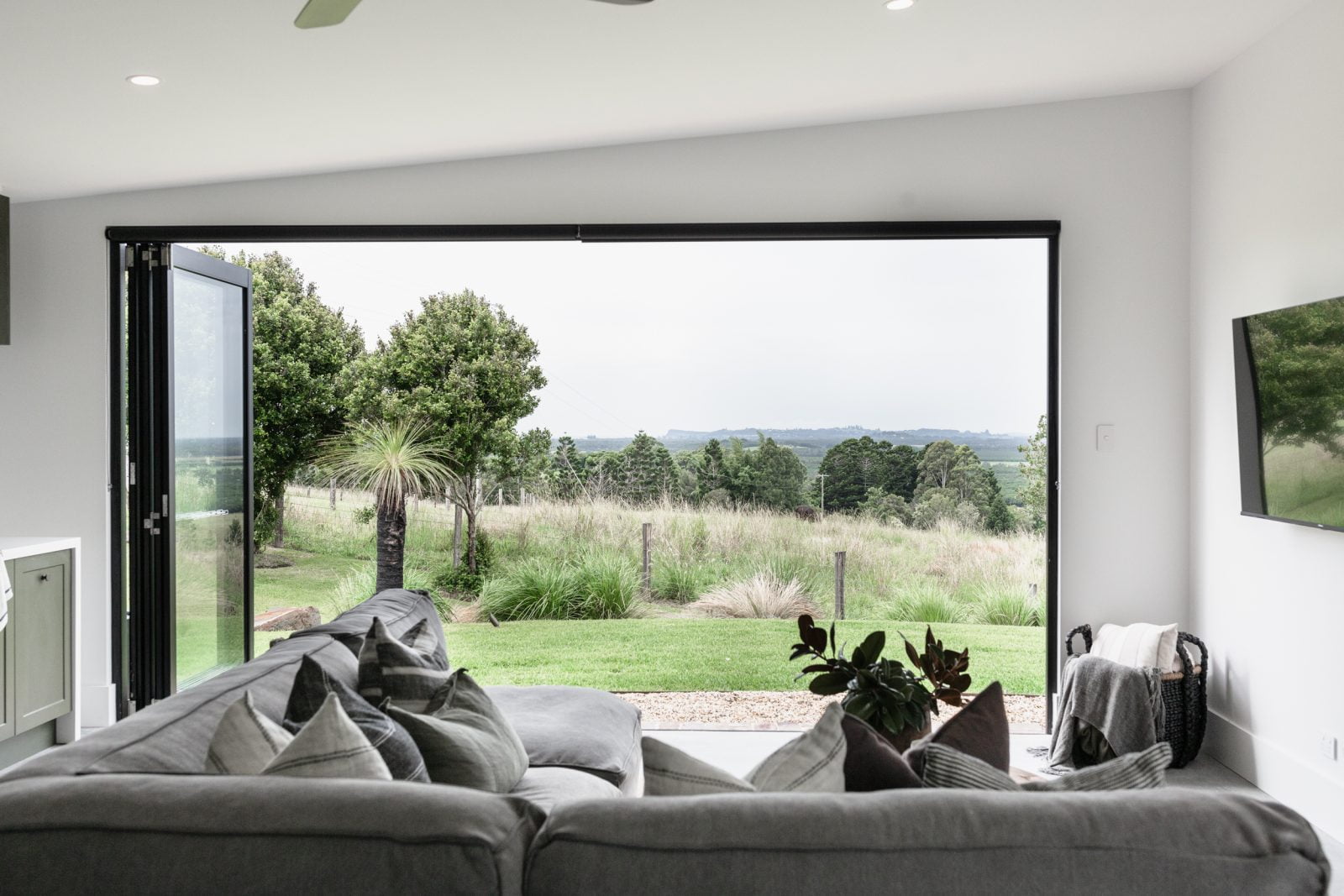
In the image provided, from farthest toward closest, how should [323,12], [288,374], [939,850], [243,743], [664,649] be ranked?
[288,374], [664,649], [323,12], [243,743], [939,850]

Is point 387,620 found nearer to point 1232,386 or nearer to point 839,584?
point 1232,386

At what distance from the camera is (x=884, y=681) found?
7.49 ft

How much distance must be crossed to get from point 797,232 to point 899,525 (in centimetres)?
326

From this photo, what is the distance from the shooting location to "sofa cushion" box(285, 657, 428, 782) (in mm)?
1736

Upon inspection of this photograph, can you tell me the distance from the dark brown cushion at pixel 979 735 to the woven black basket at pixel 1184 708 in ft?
8.75

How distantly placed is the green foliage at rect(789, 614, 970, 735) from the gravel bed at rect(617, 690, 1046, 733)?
3.49m

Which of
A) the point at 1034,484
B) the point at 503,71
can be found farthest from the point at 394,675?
the point at 1034,484

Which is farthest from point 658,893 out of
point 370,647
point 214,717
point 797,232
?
point 797,232

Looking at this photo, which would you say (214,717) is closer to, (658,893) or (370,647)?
(370,647)

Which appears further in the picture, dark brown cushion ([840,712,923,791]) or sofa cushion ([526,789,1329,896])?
dark brown cushion ([840,712,923,791])

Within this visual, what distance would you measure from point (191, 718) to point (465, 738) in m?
0.50

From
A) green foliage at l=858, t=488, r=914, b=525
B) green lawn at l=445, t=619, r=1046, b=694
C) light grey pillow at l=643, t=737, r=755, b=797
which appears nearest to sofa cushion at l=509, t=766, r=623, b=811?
light grey pillow at l=643, t=737, r=755, b=797

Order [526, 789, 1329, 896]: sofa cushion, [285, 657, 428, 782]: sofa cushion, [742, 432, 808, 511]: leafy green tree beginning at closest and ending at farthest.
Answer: [526, 789, 1329, 896]: sofa cushion, [285, 657, 428, 782]: sofa cushion, [742, 432, 808, 511]: leafy green tree

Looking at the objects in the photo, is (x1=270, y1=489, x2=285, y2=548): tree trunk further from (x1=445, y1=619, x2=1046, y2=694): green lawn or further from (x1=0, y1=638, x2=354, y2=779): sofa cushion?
(x1=0, y1=638, x2=354, y2=779): sofa cushion
